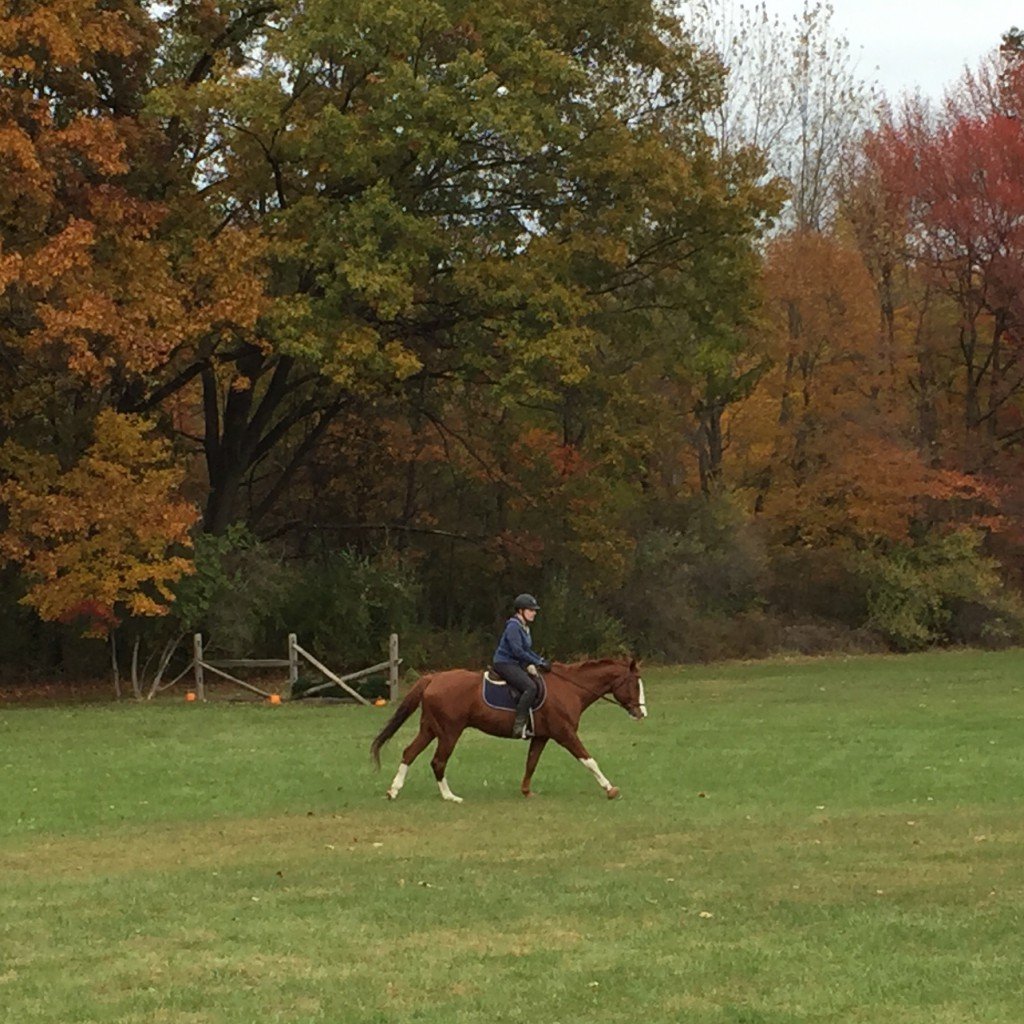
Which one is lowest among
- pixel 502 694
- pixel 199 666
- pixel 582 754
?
pixel 582 754

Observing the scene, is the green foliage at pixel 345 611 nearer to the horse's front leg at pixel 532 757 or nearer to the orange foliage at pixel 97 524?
the orange foliage at pixel 97 524

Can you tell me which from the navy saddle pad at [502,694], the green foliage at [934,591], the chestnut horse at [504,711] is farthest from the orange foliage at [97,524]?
the green foliage at [934,591]

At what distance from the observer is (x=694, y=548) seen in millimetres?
46969

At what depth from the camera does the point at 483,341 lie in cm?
3584

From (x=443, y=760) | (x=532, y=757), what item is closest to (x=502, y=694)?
(x=532, y=757)

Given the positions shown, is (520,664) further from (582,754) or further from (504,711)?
(582,754)

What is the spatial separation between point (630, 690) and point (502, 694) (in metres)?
1.51

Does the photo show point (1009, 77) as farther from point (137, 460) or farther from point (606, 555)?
point (137, 460)

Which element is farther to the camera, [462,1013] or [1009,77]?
[1009,77]

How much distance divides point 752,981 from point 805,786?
1015 centimetres

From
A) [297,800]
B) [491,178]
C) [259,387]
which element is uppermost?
[491,178]

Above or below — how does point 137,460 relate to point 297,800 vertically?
above

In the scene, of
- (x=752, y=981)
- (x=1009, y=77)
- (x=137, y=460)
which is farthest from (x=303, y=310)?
(x=1009, y=77)

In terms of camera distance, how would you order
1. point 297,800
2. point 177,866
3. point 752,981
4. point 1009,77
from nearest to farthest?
point 752,981, point 177,866, point 297,800, point 1009,77
